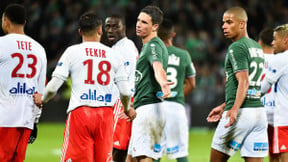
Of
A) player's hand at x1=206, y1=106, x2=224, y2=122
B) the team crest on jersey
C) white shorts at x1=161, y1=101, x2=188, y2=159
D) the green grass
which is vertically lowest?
the green grass

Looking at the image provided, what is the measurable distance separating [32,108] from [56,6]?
1454 centimetres

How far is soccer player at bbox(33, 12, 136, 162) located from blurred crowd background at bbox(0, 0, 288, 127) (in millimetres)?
11737

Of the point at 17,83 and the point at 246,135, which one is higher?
the point at 17,83

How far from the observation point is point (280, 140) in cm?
837

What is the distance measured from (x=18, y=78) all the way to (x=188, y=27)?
14851mm

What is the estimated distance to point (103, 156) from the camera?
6863 mm

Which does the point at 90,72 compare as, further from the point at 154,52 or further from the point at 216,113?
the point at 216,113

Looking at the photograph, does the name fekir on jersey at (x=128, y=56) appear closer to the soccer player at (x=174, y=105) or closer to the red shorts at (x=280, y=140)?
the soccer player at (x=174, y=105)

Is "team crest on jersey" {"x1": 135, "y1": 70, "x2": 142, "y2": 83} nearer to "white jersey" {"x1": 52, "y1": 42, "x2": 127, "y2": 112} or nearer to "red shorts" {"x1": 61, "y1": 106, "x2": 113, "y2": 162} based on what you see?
"white jersey" {"x1": 52, "y1": 42, "x2": 127, "y2": 112}

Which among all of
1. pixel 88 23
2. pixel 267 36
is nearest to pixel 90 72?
pixel 88 23

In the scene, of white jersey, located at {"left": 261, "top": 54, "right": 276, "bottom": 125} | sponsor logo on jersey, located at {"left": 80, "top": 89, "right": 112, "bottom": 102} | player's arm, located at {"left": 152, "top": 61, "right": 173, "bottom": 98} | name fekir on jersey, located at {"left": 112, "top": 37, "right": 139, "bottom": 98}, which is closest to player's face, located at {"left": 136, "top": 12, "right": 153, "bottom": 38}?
player's arm, located at {"left": 152, "top": 61, "right": 173, "bottom": 98}

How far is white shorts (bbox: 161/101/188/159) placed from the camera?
9.75 metres

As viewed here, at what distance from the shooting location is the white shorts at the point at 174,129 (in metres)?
9.75

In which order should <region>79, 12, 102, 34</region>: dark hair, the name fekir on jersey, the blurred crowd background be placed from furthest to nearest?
1. the blurred crowd background
2. the name fekir on jersey
3. <region>79, 12, 102, 34</region>: dark hair
